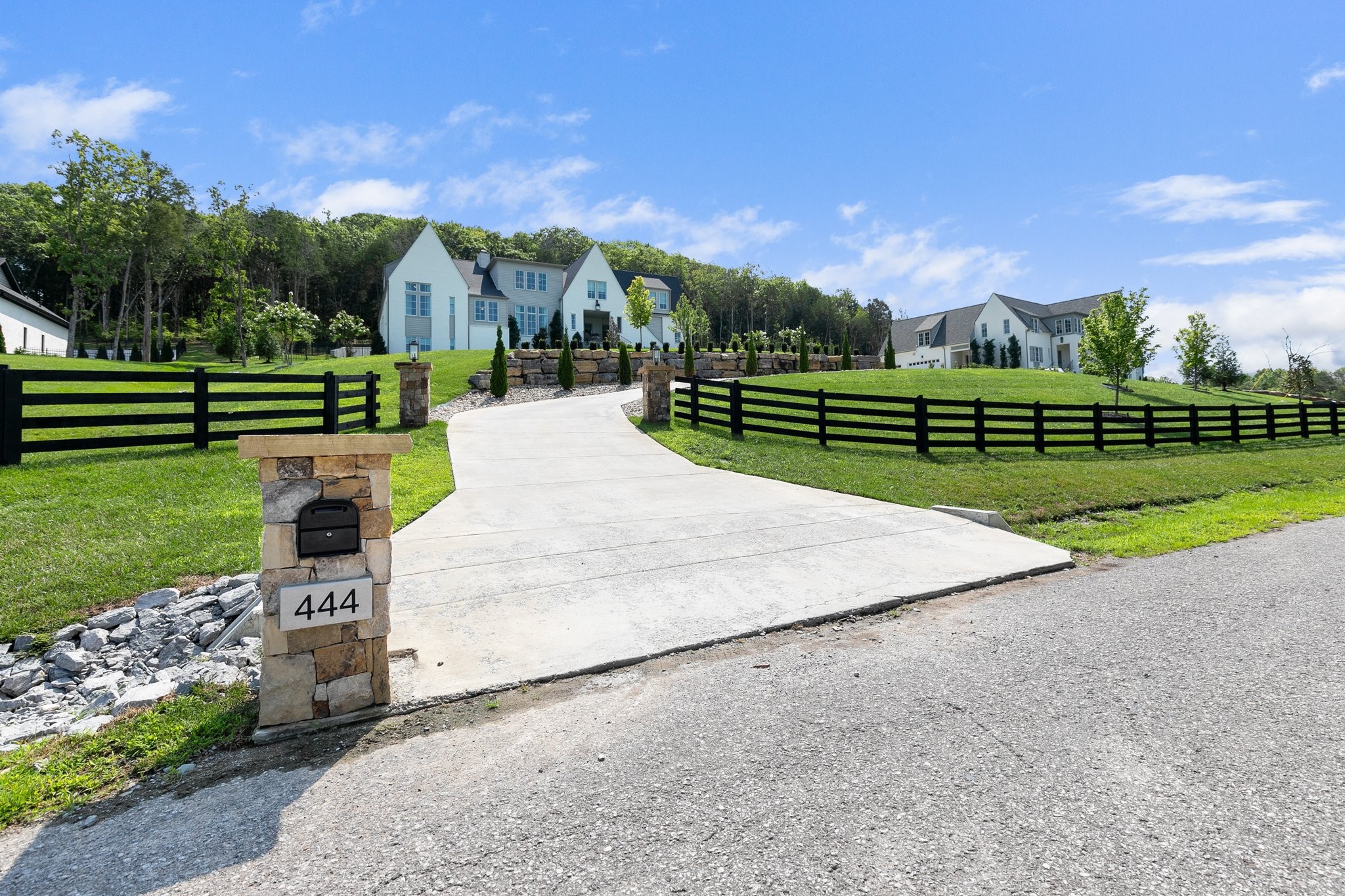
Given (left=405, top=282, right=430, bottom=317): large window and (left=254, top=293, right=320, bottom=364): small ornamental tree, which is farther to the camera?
(left=405, top=282, right=430, bottom=317): large window

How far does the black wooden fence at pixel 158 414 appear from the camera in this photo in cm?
789

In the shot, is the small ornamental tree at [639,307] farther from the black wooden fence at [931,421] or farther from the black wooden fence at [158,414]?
the black wooden fence at [158,414]

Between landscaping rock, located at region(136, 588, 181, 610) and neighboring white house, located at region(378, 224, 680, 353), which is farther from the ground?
neighboring white house, located at region(378, 224, 680, 353)

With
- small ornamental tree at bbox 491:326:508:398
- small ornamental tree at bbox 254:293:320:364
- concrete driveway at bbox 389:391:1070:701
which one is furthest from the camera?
small ornamental tree at bbox 254:293:320:364

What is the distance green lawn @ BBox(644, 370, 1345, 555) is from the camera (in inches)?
316

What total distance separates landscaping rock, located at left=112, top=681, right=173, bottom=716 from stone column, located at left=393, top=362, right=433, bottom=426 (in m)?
10.0

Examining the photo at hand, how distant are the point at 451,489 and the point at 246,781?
578 cm

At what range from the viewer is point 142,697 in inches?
134

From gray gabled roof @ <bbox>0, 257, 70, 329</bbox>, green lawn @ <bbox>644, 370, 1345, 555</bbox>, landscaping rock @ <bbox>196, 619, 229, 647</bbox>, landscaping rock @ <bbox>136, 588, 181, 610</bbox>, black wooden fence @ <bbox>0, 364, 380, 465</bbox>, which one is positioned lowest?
landscaping rock @ <bbox>196, 619, 229, 647</bbox>

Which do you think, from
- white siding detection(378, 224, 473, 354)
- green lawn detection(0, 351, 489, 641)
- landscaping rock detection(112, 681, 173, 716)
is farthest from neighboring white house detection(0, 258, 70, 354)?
landscaping rock detection(112, 681, 173, 716)

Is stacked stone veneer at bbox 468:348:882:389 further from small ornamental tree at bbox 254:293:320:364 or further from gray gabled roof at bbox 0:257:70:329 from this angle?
gray gabled roof at bbox 0:257:70:329

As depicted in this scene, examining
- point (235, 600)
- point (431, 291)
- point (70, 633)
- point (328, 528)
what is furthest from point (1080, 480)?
point (431, 291)

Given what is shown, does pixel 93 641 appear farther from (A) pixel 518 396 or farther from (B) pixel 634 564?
(A) pixel 518 396

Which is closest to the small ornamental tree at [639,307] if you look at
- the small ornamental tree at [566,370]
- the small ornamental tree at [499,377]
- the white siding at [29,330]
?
the small ornamental tree at [566,370]
